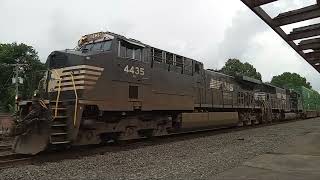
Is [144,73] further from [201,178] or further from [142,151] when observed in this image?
[201,178]

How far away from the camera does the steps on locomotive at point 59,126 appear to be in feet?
33.5

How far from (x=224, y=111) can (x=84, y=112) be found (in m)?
11.6

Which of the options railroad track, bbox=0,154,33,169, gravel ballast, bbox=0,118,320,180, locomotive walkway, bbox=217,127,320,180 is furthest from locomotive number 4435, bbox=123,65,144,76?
locomotive walkway, bbox=217,127,320,180

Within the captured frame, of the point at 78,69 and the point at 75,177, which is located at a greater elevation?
the point at 78,69

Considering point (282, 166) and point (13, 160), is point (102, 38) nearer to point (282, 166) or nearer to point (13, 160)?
point (13, 160)

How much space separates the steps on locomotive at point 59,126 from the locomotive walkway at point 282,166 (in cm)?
483

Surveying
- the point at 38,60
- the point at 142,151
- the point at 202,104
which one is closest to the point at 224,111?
the point at 202,104

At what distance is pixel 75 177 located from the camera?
7.48 m

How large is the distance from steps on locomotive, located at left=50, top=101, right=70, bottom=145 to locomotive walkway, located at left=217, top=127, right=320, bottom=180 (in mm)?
4834

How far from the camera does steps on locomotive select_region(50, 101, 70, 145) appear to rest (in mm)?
10211

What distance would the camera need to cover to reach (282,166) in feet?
26.9

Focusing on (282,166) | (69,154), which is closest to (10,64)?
(69,154)

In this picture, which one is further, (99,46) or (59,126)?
(99,46)

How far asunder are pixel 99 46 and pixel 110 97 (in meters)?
1.76
